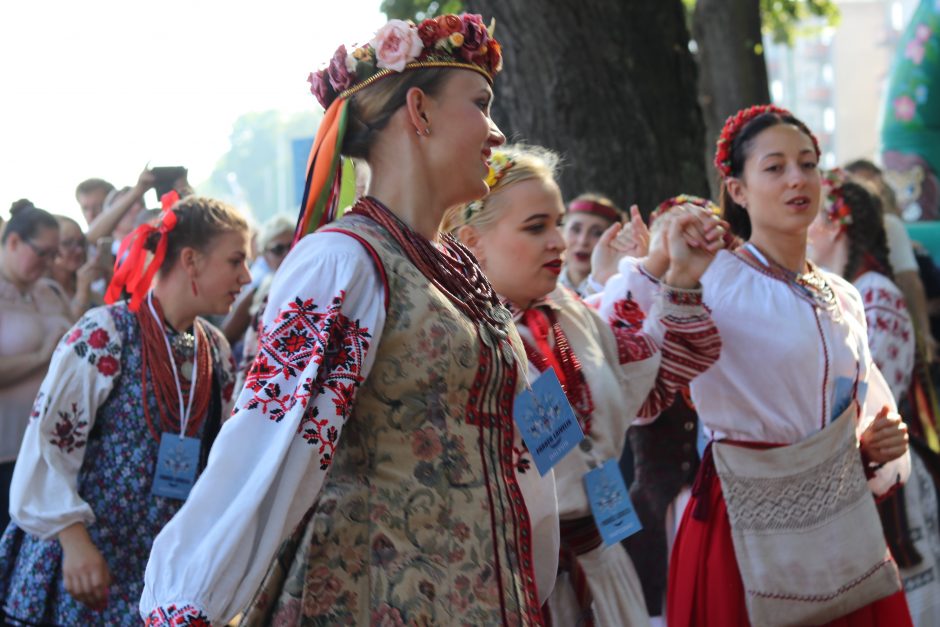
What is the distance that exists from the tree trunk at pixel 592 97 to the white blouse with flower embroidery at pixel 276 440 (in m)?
3.86

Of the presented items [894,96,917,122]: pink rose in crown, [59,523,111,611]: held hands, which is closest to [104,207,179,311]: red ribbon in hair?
[59,523,111,611]: held hands

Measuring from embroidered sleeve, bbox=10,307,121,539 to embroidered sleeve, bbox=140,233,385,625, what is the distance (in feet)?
5.52

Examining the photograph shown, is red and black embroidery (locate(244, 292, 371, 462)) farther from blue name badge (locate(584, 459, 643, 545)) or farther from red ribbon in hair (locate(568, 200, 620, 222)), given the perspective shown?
red ribbon in hair (locate(568, 200, 620, 222))

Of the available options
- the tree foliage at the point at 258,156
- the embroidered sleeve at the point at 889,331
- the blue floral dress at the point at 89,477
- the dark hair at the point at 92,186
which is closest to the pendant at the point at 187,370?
the blue floral dress at the point at 89,477

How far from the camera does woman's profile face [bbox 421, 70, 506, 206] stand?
2.38 metres

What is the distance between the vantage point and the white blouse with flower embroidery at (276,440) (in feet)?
6.15

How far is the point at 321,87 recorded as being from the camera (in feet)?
Result: 8.13

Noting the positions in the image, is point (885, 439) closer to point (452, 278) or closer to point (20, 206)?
point (452, 278)

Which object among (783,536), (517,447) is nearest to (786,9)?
(783,536)

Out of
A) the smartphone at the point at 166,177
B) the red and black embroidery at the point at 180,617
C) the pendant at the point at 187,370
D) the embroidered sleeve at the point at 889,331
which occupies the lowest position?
the embroidered sleeve at the point at 889,331

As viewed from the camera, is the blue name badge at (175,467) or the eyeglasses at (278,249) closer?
the blue name badge at (175,467)

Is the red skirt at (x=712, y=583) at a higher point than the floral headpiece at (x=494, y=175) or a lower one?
lower

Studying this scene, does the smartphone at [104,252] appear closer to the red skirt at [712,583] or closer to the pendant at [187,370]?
the pendant at [187,370]

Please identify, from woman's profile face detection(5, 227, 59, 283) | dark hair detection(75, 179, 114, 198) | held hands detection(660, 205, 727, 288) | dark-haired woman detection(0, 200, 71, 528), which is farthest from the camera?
dark hair detection(75, 179, 114, 198)
